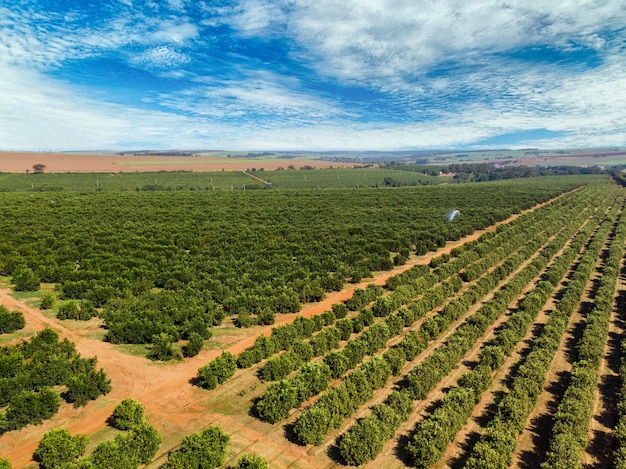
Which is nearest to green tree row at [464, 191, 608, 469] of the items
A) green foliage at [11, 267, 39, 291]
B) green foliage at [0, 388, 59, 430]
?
green foliage at [0, 388, 59, 430]

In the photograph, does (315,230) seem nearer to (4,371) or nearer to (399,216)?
(399,216)

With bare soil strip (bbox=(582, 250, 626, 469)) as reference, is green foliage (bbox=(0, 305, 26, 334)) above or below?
above

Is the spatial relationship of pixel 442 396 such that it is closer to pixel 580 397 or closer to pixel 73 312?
pixel 580 397

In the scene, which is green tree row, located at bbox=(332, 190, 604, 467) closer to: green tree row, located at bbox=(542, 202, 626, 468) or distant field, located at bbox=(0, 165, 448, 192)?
green tree row, located at bbox=(542, 202, 626, 468)

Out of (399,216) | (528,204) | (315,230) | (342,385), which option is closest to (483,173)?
(528,204)

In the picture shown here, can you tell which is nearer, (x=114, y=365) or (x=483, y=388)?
(x=483, y=388)

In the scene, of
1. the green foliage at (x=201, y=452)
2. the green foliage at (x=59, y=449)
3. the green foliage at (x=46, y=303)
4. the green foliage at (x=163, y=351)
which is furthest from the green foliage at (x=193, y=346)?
the green foliage at (x=46, y=303)
